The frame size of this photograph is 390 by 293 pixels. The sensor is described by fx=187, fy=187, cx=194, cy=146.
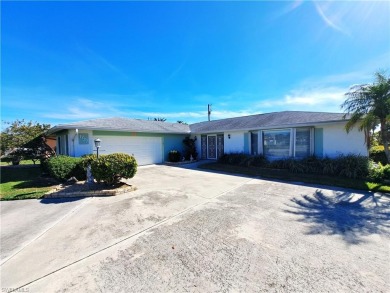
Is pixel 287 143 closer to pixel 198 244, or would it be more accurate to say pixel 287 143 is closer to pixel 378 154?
pixel 378 154

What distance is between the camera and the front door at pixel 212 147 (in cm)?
1703

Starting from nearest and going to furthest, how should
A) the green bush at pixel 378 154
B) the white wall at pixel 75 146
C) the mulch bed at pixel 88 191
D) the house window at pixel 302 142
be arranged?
1. the mulch bed at pixel 88 191
2. the white wall at pixel 75 146
3. the house window at pixel 302 142
4. the green bush at pixel 378 154

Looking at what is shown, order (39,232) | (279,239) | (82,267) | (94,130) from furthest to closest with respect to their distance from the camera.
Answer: (94,130) < (39,232) < (279,239) < (82,267)

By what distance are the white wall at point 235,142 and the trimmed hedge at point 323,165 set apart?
5.67ft

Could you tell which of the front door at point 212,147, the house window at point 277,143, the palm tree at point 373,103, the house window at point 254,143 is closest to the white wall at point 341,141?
the palm tree at point 373,103

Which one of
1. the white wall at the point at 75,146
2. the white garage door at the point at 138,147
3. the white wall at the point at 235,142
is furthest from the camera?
the white wall at the point at 235,142

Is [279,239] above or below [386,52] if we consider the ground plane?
below

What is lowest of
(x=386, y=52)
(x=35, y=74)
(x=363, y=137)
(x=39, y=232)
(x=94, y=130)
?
(x=39, y=232)

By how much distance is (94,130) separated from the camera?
1197 centimetres

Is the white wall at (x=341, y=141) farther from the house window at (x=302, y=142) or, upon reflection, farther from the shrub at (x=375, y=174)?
the shrub at (x=375, y=174)

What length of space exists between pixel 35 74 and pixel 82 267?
1279cm

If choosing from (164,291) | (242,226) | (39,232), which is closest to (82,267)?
(164,291)

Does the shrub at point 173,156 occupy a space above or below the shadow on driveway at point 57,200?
above

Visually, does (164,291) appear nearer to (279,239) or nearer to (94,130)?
(279,239)
